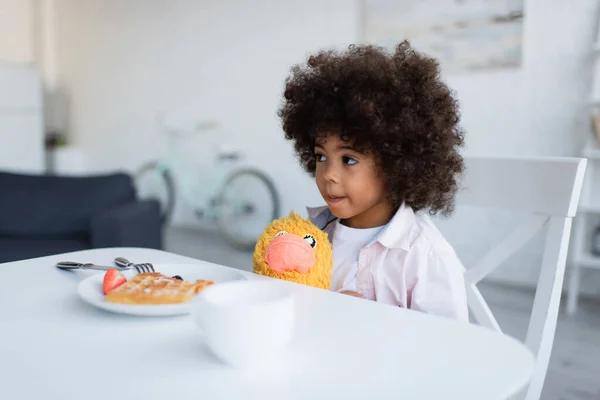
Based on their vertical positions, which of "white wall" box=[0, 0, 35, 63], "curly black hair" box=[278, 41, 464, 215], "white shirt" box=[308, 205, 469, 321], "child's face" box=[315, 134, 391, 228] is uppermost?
"white wall" box=[0, 0, 35, 63]

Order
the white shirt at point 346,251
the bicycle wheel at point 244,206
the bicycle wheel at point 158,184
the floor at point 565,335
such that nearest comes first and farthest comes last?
1. the white shirt at point 346,251
2. the floor at point 565,335
3. the bicycle wheel at point 244,206
4. the bicycle wheel at point 158,184

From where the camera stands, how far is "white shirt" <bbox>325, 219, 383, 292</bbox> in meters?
1.08

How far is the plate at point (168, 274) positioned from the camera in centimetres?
65

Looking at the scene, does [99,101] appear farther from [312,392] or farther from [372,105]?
[312,392]

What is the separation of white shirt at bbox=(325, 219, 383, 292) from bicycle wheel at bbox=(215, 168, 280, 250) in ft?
9.69

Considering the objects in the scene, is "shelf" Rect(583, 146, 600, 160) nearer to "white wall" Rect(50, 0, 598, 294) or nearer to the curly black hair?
"white wall" Rect(50, 0, 598, 294)

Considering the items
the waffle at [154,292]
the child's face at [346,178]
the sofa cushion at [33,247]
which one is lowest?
the sofa cushion at [33,247]

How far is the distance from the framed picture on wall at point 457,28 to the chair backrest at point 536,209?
2.19 m

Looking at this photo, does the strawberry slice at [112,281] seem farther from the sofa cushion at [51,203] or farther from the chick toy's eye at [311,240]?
the sofa cushion at [51,203]

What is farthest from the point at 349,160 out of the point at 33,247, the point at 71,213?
the point at 71,213

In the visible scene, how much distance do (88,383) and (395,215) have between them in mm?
668

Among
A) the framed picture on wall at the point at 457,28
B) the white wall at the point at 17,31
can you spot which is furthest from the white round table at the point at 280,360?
the white wall at the point at 17,31

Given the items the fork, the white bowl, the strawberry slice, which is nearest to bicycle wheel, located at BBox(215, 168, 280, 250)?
the fork

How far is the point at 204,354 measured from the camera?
0.56m
